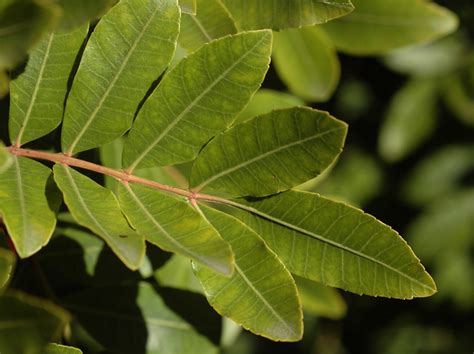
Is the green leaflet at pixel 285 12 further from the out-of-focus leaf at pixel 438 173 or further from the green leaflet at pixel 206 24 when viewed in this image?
the out-of-focus leaf at pixel 438 173

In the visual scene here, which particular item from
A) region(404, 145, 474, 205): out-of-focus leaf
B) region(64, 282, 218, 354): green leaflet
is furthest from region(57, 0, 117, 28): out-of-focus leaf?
region(404, 145, 474, 205): out-of-focus leaf

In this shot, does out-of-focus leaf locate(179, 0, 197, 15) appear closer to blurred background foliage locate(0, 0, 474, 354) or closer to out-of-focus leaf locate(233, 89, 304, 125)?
blurred background foliage locate(0, 0, 474, 354)

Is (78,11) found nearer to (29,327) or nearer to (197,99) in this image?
(197,99)

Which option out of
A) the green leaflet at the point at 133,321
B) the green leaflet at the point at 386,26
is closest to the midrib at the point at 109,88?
the green leaflet at the point at 133,321

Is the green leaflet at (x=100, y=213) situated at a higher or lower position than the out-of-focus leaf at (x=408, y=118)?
higher

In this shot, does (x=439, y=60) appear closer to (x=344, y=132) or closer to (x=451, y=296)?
(x=451, y=296)

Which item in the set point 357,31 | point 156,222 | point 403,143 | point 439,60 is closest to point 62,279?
point 156,222
